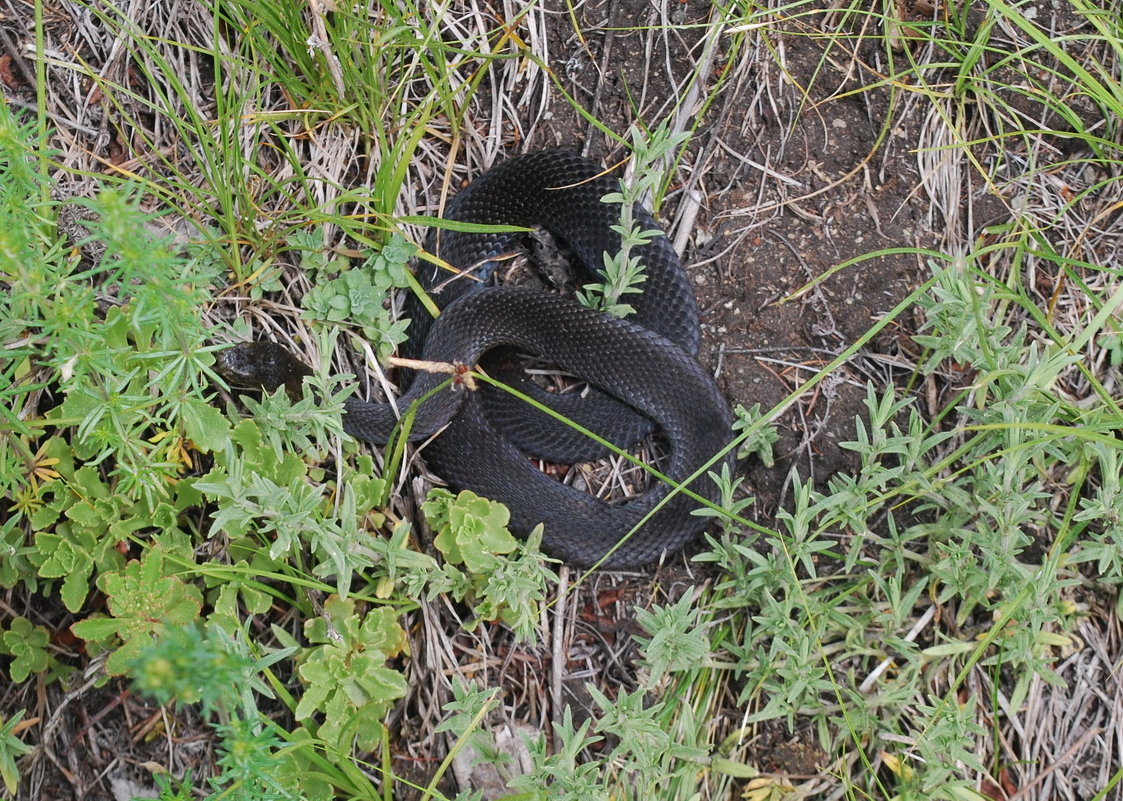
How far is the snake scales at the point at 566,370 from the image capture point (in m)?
3.29

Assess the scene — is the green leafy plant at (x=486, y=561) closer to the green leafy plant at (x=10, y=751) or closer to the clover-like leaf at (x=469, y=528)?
the clover-like leaf at (x=469, y=528)

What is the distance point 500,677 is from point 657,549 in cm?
76

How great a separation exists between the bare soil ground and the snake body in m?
0.18

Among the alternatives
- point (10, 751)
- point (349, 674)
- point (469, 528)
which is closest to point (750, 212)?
point (469, 528)

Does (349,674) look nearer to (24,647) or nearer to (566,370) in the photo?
(24,647)

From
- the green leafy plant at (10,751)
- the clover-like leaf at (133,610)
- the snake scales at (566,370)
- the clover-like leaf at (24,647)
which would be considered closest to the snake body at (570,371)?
the snake scales at (566,370)

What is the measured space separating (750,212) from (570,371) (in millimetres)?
1018

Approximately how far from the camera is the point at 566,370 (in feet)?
11.7

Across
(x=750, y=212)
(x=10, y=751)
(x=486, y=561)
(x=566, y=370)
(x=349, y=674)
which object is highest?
(x=750, y=212)

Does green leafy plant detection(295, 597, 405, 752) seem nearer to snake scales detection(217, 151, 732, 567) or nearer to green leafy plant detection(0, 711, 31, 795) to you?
snake scales detection(217, 151, 732, 567)

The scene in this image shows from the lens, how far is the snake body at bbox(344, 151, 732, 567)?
329 cm

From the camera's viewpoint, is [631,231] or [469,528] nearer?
[469,528]

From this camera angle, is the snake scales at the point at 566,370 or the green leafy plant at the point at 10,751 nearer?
the green leafy plant at the point at 10,751

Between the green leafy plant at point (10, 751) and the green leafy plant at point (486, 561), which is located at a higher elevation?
the green leafy plant at point (486, 561)
